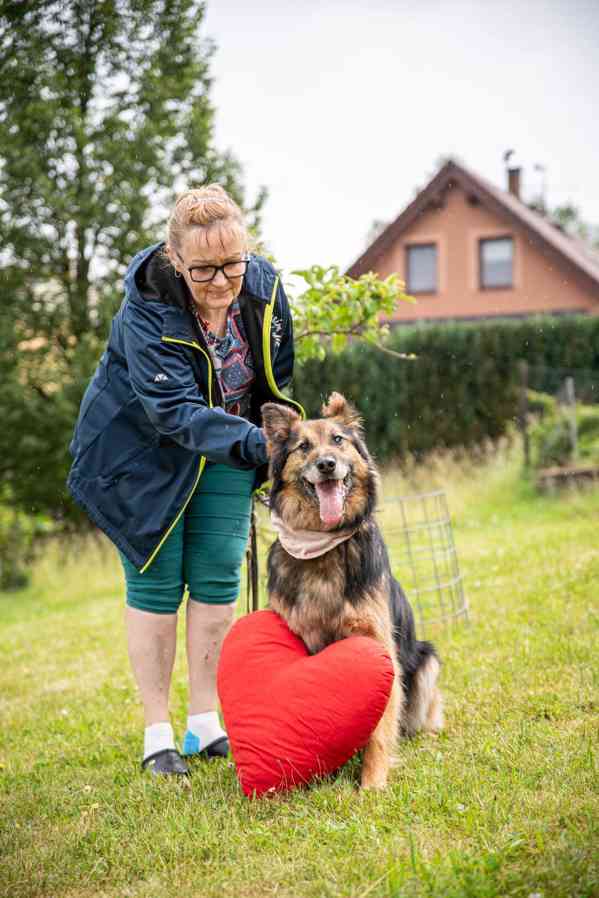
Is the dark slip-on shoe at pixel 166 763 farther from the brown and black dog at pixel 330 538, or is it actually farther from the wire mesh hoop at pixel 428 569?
the wire mesh hoop at pixel 428 569

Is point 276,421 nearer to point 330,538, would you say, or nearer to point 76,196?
point 330,538

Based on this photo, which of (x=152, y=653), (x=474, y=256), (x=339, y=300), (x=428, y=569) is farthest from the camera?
(x=474, y=256)

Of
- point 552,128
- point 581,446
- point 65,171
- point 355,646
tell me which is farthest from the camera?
point 65,171

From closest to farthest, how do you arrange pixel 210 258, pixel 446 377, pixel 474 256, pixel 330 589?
1. pixel 210 258
2. pixel 330 589
3. pixel 446 377
4. pixel 474 256

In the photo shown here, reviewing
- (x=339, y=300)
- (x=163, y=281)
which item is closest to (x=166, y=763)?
(x=163, y=281)

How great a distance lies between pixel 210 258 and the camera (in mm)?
2947

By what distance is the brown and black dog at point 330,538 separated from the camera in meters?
3.00

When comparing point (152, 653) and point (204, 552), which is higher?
point (204, 552)

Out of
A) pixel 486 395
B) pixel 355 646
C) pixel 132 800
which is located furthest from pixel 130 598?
pixel 486 395

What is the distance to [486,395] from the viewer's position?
14.4m

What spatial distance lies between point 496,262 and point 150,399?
19.1 m

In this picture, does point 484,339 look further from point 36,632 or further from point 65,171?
point 36,632

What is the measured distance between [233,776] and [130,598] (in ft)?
2.54

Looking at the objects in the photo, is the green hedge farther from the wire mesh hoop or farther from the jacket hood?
the jacket hood
